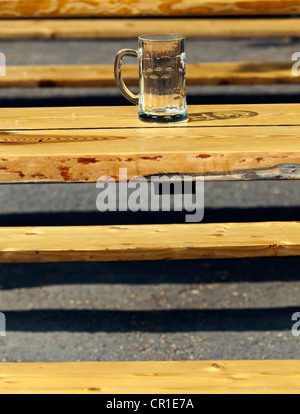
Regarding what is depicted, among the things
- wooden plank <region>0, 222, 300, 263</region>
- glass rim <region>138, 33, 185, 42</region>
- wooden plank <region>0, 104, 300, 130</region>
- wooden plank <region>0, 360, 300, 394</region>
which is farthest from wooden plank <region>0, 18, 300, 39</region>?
wooden plank <region>0, 360, 300, 394</region>

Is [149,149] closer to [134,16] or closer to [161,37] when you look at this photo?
[161,37]

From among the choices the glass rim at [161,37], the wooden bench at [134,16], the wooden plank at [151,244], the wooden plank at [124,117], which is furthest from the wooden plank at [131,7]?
the wooden plank at [151,244]

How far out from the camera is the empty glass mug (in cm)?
157

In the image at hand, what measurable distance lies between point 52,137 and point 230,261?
46.8 inches

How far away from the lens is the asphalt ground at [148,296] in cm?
206

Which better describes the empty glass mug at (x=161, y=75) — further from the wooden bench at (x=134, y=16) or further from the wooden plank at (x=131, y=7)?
the wooden plank at (x=131, y=7)

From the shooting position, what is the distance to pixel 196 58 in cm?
559

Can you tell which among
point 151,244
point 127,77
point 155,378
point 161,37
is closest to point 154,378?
point 155,378

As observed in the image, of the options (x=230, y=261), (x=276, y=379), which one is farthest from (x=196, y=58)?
(x=276, y=379)

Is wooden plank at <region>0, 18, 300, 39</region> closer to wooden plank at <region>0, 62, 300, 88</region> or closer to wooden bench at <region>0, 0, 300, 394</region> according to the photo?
wooden plank at <region>0, 62, 300, 88</region>

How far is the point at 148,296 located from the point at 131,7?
3.64ft

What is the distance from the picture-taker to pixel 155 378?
1.38m

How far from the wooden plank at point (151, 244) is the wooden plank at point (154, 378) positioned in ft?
0.93

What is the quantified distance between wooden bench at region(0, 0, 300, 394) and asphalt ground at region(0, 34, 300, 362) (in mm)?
466
